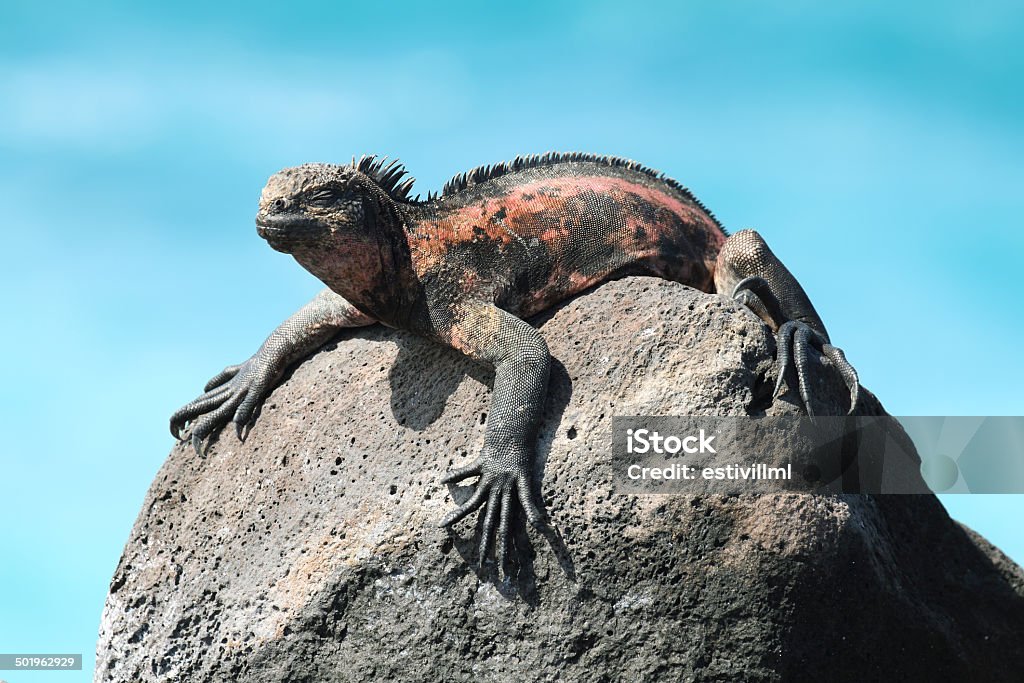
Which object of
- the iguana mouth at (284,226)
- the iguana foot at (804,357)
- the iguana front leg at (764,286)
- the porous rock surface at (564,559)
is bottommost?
the porous rock surface at (564,559)

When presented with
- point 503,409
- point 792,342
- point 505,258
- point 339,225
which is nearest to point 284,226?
point 339,225

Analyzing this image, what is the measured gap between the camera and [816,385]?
20.9ft

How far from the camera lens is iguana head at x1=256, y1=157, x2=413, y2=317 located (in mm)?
6766

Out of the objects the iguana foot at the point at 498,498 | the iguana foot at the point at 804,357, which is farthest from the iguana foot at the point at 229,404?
the iguana foot at the point at 804,357

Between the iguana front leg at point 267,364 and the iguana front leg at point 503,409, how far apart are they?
1246mm

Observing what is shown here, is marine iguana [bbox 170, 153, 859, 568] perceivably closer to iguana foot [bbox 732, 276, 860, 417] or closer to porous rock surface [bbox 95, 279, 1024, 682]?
iguana foot [bbox 732, 276, 860, 417]

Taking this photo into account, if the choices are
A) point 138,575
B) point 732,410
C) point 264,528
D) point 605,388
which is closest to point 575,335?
point 605,388

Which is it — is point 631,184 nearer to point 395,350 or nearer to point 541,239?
point 541,239

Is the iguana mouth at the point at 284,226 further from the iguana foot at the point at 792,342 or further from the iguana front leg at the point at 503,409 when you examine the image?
the iguana foot at the point at 792,342

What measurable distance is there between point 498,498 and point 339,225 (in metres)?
1.76

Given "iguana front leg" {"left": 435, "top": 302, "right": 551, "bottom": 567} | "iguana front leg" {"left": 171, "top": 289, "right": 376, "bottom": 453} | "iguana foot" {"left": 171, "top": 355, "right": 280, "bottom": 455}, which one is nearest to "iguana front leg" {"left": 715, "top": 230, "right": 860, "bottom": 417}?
"iguana front leg" {"left": 435, "top": 302, "right": 551, "bottom": 567}

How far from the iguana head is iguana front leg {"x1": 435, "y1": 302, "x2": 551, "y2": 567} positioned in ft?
1.75

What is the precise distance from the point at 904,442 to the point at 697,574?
6.27 feet

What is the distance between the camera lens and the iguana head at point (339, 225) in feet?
22.2
